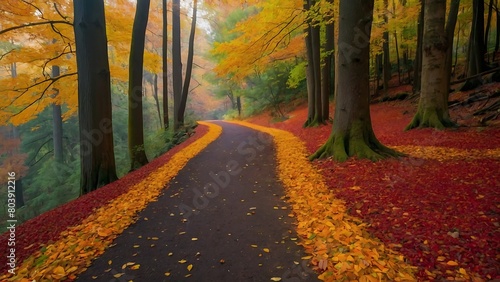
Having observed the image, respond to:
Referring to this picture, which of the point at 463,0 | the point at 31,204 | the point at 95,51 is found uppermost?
the point at 463,0

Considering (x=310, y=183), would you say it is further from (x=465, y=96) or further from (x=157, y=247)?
(x=465, y=96)

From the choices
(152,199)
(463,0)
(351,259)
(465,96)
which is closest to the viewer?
(351,259)

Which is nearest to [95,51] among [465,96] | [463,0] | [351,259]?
[351,259]

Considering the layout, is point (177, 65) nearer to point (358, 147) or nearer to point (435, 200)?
point (358, 147)

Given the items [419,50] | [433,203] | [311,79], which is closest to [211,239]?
[433,203]

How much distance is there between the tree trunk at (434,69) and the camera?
840 cm

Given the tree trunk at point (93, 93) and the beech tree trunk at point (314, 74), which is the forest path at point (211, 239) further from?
the beech tree trunk at point (314, 74)

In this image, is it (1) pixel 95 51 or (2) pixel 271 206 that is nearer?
(2) pixel 271 206

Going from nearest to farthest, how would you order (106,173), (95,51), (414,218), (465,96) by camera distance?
(414,218) < (95,51) < (106,173) < (465,96)

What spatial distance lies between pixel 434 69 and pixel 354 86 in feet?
15.0

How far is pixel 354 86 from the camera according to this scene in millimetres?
6227

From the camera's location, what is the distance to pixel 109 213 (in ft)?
14.8

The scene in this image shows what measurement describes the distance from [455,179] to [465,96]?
36.9ft

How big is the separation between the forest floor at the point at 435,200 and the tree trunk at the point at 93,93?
565 centimetres
